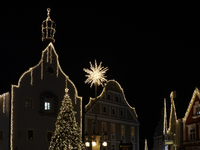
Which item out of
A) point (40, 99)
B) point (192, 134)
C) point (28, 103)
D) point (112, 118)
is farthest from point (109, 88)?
point (192, 134)

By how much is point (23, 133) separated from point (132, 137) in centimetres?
1934

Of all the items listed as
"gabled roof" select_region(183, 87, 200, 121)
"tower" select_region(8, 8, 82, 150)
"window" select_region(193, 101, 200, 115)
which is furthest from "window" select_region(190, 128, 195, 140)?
"tower" select_region(8, 8, 82, 150)

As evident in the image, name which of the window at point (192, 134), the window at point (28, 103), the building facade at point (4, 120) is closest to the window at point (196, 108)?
the window at point (192, 134)

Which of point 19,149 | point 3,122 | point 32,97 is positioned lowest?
point 19,149

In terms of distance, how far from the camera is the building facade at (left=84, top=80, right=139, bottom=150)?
5181 cm

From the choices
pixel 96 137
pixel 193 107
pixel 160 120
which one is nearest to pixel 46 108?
pixel 96 137

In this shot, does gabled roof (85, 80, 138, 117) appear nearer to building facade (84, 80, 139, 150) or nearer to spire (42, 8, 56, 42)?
building facade (84, 80, 139, 150)

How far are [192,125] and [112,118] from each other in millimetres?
13997

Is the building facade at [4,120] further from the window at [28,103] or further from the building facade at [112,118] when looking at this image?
the building facade at [112,118]

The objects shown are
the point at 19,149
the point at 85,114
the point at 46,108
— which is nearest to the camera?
the point at 19,149

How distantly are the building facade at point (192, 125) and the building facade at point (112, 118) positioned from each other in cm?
1111

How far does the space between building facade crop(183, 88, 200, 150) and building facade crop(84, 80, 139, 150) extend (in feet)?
36.5

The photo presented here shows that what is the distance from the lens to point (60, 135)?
38.6 metres

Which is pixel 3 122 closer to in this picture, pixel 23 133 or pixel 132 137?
pixel 23 133
